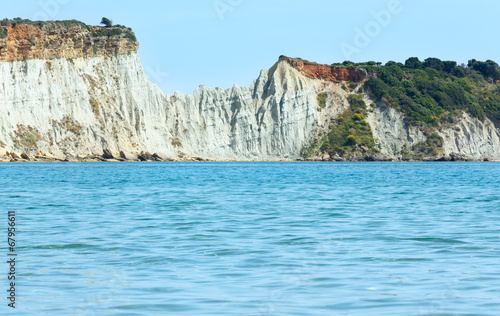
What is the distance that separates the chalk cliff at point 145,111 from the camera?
91.6 metres

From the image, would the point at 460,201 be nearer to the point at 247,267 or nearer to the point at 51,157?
the point at 247,267

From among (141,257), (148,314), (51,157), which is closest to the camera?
(148,314)

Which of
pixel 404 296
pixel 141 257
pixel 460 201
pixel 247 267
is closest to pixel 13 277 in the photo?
pixel 141 257

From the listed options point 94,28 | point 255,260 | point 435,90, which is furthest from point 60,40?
point 255,260

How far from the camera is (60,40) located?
322ft

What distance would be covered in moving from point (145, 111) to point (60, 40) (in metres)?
16.4

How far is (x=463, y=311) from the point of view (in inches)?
382

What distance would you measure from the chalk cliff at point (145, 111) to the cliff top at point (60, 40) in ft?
0.50

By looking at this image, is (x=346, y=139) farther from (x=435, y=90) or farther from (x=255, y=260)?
(x=255, y=260)

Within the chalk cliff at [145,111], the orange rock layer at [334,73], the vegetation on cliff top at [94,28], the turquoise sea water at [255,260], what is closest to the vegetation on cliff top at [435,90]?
the chalk cliff at [145,111]

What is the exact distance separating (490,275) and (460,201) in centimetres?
1922

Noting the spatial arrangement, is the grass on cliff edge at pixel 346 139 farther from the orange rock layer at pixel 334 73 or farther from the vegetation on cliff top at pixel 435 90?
the orange rock layer at pixel 334 73

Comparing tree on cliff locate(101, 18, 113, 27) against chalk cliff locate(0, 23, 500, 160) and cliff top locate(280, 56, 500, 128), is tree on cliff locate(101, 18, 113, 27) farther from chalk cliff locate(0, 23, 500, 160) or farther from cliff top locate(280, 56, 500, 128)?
cliff top locate(280, 56, 500, 128)

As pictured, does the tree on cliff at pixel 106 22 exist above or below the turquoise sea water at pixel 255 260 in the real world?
above
